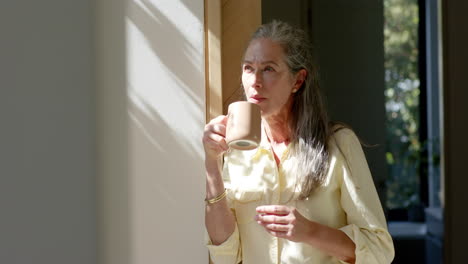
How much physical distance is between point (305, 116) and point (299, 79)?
136 millimetres

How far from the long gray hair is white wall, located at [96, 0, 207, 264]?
1.39 ft

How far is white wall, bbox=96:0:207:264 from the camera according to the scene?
2.60m

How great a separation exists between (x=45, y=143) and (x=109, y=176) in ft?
1.34

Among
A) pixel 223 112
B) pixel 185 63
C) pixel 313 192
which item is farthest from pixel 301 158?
pixel 185 63

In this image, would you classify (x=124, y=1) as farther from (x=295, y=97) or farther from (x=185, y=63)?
(x=295, y=97)

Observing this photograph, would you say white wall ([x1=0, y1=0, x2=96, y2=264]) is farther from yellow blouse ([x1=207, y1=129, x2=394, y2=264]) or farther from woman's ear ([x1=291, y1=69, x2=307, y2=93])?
woman's ear ([x1=291, y1=69, x2=307, y2=93])

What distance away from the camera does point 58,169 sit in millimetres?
2934

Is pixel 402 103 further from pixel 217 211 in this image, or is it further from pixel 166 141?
pixel 217 211

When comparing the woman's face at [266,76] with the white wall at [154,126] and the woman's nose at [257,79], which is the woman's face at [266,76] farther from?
the white wall at [154,126]

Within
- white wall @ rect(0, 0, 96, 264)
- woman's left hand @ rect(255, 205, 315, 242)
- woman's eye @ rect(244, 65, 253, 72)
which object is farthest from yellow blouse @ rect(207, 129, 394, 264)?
white wall @ rect(0, 0, 96, 264)

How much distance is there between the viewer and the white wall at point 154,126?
2596 millimetres

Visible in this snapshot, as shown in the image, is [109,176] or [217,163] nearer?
[217,163]

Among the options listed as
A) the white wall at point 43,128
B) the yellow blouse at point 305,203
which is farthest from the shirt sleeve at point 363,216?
the white wall at point 43,128

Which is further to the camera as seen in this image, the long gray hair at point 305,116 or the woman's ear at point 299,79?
the woman's ear at point 299,79
